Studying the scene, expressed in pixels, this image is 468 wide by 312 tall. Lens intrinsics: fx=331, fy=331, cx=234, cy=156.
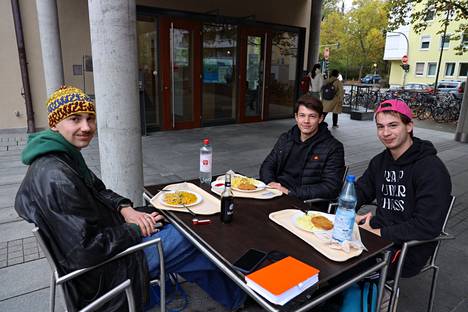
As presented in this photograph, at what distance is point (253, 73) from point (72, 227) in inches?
339

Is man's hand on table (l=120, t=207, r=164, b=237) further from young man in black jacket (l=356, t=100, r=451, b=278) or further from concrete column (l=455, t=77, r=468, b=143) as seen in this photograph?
concrete column (l=455, t=77, r=468, b=143)

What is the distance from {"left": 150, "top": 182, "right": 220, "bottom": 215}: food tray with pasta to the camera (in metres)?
1.96

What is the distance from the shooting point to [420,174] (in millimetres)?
1947

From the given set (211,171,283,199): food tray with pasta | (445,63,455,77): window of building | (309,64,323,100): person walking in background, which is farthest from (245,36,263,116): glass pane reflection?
(445,63,455,77): window of building

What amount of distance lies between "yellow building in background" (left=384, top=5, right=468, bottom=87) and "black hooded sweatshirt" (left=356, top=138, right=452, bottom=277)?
3248cm

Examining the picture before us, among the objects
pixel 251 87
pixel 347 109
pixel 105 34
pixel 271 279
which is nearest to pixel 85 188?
pixel 271 279

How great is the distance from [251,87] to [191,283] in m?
7.67

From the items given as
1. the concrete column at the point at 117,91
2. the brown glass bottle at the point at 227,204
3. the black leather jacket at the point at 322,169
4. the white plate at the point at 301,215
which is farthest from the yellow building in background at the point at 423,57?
the brown glass bottle at the point at 227,204

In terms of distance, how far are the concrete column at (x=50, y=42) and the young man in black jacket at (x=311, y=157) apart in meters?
5.52

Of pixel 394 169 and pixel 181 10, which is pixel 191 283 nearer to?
pixel 394 169

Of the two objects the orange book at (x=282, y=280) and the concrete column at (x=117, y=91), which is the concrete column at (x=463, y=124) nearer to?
the concrete column at (x=117, y=91)

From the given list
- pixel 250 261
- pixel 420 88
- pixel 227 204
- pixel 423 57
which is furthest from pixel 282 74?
pixel 423 57

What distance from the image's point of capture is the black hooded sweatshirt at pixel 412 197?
1.86 m

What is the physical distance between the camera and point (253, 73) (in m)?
9.52
